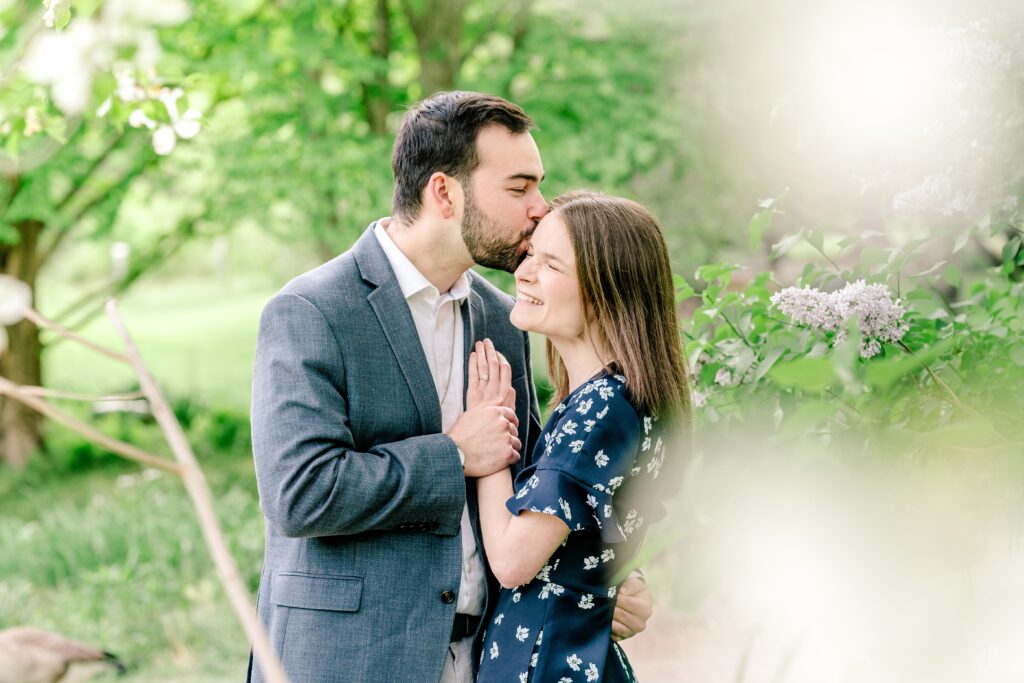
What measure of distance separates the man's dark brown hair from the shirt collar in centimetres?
9

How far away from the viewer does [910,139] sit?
1575 mm

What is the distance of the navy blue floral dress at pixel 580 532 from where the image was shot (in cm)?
176

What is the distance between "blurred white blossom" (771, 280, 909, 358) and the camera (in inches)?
56.6

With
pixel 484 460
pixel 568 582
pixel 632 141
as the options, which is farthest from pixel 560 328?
pixel 632 141

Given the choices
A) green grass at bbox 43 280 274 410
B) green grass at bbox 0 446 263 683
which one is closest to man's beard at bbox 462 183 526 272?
green grass at bbox 0 446 263 683

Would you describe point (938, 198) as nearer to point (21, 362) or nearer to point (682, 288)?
point (682, 288)

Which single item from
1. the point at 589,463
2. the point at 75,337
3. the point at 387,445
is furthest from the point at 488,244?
the point at 75,337

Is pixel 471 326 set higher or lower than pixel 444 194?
lower

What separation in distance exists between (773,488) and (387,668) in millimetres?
1439

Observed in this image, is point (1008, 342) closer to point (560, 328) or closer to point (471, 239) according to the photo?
point (560, 328)

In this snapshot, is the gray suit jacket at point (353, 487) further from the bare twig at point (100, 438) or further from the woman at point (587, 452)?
the bare twig at point (100, 438)

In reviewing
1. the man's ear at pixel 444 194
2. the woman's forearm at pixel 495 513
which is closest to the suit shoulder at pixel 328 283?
the man's ear at pixel 444 194

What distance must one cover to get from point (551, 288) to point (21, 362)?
25.1 ft

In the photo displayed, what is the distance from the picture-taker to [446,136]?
227 centimetres
